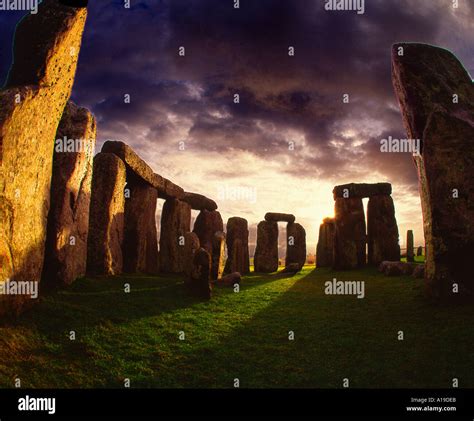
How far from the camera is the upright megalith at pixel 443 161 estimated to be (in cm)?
780

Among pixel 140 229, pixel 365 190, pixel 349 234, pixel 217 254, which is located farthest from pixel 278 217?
pixel 140 229

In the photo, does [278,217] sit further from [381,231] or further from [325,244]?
[381,231]

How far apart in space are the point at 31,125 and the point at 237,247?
13233mm

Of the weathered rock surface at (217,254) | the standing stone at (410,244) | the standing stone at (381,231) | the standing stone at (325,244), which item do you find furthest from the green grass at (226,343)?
the standing stone at (325,244)

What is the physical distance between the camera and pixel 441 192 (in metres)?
8.10

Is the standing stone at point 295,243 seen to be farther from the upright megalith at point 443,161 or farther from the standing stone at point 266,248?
the upright megalith at point 443,161

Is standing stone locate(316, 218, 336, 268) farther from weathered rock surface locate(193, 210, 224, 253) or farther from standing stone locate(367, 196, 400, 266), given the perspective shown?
weathered rock surface locate(193, 210, 224, 253)

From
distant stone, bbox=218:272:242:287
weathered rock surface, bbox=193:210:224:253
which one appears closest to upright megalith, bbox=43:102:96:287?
distant stone, bbox=218:272:242:287

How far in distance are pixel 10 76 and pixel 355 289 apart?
10103 mm

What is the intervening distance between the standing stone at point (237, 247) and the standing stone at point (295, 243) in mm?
3366

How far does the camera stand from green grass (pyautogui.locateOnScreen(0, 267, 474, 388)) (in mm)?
5059

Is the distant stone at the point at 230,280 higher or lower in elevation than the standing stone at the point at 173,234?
lower

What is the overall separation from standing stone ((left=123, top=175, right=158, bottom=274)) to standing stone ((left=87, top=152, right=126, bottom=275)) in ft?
3.68

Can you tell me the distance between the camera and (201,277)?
386 inches
